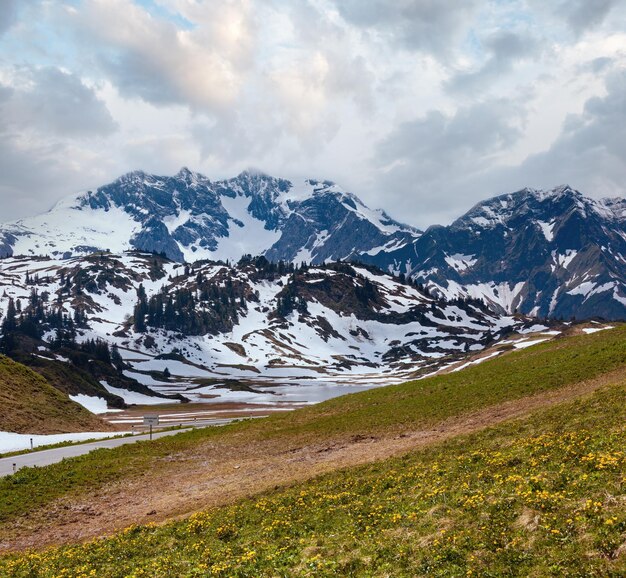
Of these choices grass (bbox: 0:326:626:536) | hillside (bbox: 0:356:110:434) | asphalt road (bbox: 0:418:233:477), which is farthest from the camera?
hillside (bbox: 0:356:110:434)

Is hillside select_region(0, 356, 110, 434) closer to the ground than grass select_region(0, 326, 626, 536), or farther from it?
farther from it

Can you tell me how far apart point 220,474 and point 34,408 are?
3451 centimetres

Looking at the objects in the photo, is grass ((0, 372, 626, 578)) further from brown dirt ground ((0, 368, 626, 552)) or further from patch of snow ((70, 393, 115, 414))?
patch of snow ((70, 393, 115, 414))

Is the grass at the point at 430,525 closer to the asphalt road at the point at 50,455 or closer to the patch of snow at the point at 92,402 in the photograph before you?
the asphalt road at the point at 50,455

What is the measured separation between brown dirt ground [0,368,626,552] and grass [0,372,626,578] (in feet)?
14.1

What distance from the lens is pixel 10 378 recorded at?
60.1 m

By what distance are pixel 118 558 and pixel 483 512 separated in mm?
13848

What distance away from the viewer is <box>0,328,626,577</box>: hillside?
44.7ft

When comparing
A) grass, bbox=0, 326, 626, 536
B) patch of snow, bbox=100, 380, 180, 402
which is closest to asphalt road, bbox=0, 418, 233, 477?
grass, bbox=0, 326, 626, 536

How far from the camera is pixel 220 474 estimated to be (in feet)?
119

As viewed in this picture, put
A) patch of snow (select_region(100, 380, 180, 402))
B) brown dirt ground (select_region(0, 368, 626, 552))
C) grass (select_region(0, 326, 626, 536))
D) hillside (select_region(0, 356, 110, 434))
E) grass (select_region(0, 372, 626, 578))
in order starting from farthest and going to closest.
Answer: patch of snow (select_region(100, 380, 180, 402))
hillside (select_region(0, 356, 110, 434))
grass (select_region(0, 326, 626, 536))
brown dirt ground (select_region(0, 368, 626, 552))
grass (select_region(0, 372, 626, 578))

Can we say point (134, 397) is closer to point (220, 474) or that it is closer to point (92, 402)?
point (92, 402)

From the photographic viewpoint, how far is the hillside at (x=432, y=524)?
44.7 ft

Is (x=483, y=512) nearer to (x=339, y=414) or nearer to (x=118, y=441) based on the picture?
(x=339, y=414)
